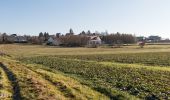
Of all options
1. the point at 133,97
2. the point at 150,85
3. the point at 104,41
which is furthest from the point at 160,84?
the point at 104,41

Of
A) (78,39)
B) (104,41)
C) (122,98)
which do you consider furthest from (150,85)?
(104,41)

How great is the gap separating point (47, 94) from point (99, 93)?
2.94 m

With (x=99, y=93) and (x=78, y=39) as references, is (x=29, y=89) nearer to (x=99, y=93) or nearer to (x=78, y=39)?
(x=99, y=93)

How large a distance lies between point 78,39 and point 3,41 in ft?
141

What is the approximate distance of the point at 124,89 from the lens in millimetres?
19656

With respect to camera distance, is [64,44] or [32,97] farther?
[64,44]

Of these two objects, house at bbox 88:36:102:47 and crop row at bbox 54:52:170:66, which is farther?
house at bbox 88:36:102:47

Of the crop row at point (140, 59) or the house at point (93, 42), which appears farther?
the house at point (93, 42)

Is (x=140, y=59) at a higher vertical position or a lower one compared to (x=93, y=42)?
higher

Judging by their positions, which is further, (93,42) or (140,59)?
(93,42)

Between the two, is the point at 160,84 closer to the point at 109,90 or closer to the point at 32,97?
the point at 109,90

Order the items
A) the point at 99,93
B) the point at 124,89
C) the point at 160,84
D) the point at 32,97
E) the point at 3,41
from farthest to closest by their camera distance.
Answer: the point at 3,41 → the point at 160,84 → the point at 124,89 → the point at 99,93 → the point at 32,97

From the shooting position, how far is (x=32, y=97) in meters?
16.2

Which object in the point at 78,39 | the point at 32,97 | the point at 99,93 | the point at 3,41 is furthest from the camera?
the point at 3,41
